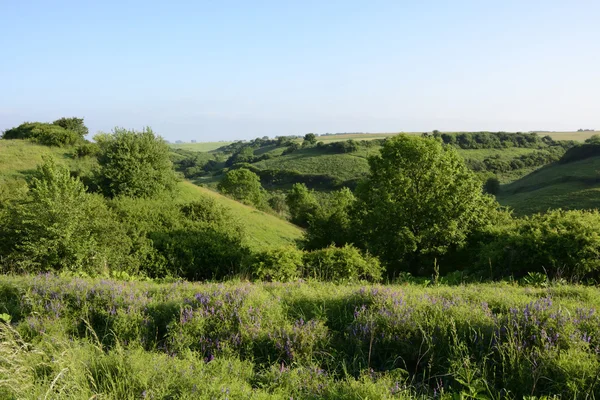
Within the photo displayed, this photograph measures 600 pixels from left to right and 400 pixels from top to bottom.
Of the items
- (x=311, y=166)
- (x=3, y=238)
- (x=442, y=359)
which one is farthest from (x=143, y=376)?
(x=311, y=166)

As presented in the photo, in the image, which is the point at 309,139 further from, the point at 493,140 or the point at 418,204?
the point at 418,204

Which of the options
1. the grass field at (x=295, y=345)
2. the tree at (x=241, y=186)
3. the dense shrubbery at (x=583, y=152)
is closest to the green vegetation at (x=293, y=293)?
the grass field at (x=295, y=345)

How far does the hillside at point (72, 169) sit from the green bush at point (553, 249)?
64.8ft

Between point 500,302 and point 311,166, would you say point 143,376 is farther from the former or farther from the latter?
point 311,166

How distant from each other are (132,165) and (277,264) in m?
19.5

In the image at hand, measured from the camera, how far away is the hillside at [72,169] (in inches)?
1254

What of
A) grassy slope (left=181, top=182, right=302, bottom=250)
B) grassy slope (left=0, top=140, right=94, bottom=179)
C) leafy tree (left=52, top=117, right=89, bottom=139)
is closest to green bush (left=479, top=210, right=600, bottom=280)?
grassy slope (left=181, top=182, right=302, bottom=250)

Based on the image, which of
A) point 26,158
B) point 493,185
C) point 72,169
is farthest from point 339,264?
point 493,185

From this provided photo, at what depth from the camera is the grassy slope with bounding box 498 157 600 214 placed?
50.1 m

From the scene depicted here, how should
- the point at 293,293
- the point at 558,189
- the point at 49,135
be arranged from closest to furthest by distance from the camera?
the point at 293,293 < the point at 49,135 < the point at 558,189

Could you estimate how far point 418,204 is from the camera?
68.4 ft

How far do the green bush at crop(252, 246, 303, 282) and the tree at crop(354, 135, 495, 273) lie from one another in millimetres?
8889

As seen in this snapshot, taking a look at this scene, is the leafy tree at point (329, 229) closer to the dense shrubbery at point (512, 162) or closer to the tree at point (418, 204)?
the tree at point (418, 204)

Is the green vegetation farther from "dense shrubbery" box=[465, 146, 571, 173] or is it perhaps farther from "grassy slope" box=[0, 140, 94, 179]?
"dense shrubbery" box=[465, 146, 571, 173]
